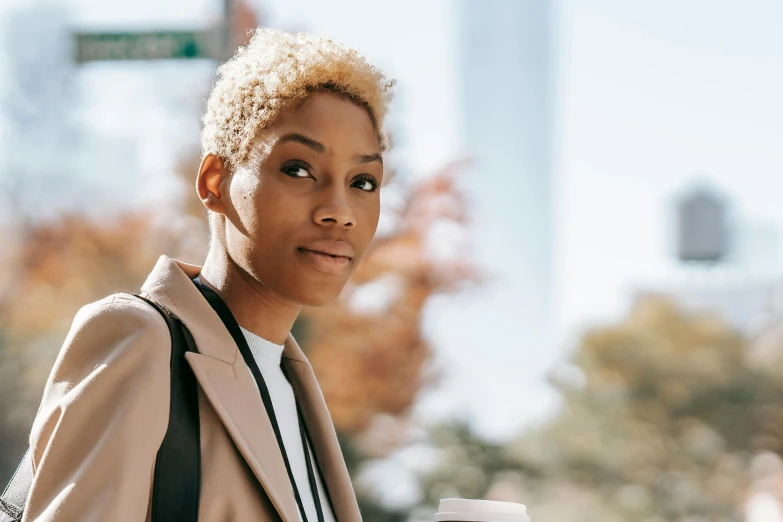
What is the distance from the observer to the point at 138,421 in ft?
5.18

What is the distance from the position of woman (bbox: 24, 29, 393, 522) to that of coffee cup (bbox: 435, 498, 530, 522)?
0.76ft

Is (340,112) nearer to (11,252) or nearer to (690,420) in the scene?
(11,252)

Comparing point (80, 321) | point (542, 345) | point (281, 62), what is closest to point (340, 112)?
point (281, 62)

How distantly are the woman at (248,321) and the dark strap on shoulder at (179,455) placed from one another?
2 centimetres

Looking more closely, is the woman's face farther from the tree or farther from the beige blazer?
the tree

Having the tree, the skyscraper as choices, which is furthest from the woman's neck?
the skyscraper

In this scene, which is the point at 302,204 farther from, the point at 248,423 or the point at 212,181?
the point at 248,423

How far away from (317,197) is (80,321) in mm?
435

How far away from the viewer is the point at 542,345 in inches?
736

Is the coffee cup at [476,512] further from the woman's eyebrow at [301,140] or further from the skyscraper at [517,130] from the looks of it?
the skyscraper at [517,130]

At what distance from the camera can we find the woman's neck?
195 cm

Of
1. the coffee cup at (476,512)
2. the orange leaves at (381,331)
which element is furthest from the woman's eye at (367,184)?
the orange leaves at (381,331)

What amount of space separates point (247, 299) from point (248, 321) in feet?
0.13

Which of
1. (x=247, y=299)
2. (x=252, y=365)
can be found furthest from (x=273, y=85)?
(x=252, y=365)
